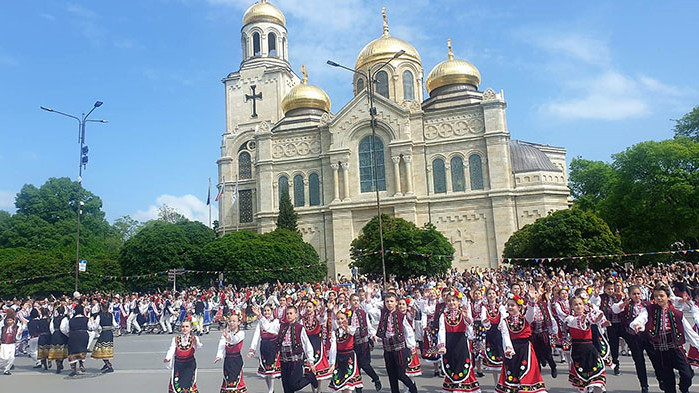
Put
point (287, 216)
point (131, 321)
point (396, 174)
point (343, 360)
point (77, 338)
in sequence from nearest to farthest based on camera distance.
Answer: point (343, 360) < point (77, 338) < point (131, 321) < point (396, 174) < point (287, 216)

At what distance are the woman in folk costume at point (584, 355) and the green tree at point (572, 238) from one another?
Result: 31559mm

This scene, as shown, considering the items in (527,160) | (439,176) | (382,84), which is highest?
(382,84)

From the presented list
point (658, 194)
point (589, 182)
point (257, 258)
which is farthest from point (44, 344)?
point (589, 182)

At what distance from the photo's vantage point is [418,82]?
206 feet

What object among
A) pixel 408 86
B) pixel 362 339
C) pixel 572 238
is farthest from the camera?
pixel 408 86

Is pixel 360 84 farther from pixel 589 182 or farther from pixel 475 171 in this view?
pixel 589 182

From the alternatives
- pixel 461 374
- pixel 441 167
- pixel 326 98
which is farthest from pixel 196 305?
pixel 326 98

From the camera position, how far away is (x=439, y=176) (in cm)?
5294

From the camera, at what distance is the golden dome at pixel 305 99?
204 feet

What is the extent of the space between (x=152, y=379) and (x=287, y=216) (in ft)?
133

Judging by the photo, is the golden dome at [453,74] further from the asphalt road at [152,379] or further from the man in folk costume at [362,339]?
the man in folk costume at [362,339]

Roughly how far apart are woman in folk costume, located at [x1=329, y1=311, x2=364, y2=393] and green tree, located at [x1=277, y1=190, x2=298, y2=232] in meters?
43.6

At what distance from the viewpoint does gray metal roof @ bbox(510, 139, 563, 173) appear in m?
53.0

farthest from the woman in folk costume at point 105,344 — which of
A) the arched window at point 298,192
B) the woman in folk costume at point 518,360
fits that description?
the arched window at point 298,192
